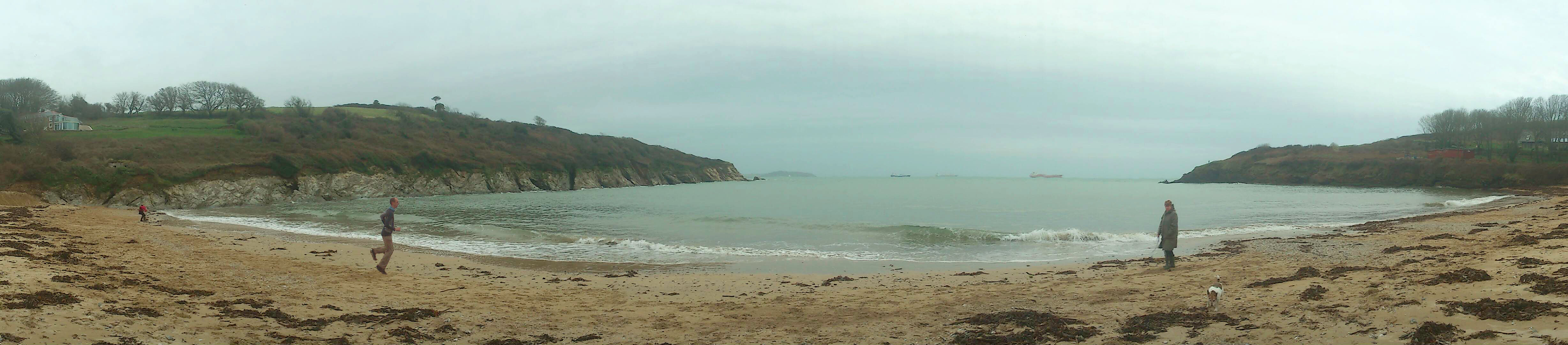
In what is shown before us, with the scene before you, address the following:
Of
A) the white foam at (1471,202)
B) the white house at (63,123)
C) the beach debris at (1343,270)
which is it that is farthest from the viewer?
the white house at (63,123)

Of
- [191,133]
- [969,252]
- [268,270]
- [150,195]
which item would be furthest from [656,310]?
[191,133]

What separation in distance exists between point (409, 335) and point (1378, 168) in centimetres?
11721

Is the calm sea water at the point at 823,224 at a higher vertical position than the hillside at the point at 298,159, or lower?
lower

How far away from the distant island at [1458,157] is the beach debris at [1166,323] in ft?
263

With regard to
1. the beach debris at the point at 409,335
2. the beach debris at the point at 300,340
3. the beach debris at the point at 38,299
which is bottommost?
the beach debris at the point at 409,335

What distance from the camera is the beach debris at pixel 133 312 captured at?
6.31 meters

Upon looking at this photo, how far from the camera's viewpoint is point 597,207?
43156 millimetres

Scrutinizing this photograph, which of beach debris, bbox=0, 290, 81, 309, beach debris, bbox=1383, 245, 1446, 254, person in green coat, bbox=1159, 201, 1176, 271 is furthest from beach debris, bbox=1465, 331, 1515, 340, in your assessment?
beach debris, bbox=0, 290, 81, 309

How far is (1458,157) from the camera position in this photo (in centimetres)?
8275

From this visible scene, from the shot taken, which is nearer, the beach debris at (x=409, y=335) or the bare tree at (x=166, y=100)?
the beach debris at (x=409, y=335)

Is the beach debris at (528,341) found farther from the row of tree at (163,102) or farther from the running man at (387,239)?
the row of tree at (163,102)

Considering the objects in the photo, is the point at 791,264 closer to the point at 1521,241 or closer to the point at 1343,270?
the point at 1343,270

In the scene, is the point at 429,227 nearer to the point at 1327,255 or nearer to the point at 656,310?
the point at 656,310

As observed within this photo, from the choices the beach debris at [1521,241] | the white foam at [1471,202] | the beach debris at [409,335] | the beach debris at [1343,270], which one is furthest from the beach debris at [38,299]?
the white foam at [1471,202]
